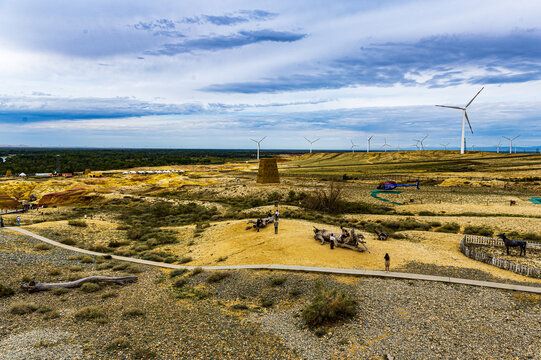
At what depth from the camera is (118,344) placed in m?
12.8

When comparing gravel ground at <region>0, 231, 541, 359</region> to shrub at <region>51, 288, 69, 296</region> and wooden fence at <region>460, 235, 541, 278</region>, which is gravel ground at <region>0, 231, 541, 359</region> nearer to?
shrub at <region>51, 288, 69, 296</region>

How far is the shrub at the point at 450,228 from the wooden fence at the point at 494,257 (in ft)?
17.8

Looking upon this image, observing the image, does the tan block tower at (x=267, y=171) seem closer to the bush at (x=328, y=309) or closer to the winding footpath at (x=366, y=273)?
the winding footpath at (x=366, y=273)

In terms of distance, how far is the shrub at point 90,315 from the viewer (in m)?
15.0

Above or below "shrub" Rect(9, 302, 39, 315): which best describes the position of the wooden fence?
above

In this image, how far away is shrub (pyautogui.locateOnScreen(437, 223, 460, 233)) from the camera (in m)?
31.2

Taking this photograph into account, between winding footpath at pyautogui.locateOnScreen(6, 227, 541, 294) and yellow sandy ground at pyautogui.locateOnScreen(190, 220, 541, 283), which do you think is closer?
winding footpath at pyautogui.locateOnScreen(6, 227, 541, 294)

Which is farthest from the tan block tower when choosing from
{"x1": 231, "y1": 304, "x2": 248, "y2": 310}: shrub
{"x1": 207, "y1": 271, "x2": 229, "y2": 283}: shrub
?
{"x1": 231, "y1": 304, "x2": 248, "y2": 310}: shrub

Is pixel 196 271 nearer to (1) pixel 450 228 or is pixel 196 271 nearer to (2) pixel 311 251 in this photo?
(2) pixel 311 251

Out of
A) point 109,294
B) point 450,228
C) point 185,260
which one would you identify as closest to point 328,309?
point 109,294

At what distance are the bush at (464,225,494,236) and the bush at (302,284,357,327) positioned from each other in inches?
826

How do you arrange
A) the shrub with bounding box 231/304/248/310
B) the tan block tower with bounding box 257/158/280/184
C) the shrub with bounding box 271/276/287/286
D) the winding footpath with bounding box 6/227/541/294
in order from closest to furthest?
the shrub with bounding box 231/304/248/310 → the winding footpath with bounding box 6/227/541/294 → the shrub with bounding box 271/276/287/286 → the tan block tower with bounding box 257/158/280/184

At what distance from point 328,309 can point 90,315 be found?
11.5 m

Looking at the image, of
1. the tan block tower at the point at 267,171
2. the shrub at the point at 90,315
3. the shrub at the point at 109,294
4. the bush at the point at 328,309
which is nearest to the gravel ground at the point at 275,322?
the shrub at the point at 109,294
